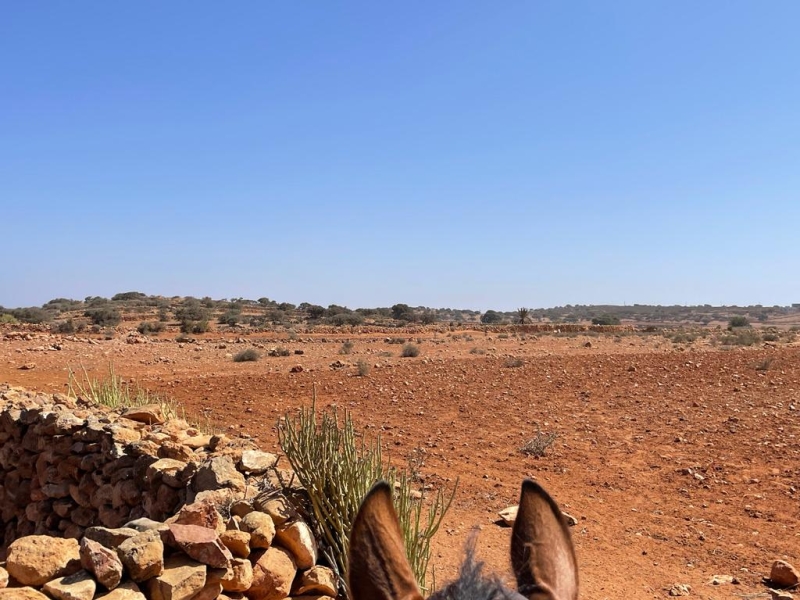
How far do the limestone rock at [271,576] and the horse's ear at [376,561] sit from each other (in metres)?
2.97

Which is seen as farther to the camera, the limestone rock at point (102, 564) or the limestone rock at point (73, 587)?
the limestone rock at point (102, 564)

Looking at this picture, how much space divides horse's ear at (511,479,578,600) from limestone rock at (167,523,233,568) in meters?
2.73

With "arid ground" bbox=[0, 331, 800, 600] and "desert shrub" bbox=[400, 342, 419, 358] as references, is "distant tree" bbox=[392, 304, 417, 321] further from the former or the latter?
"arid ground" bbox=[0, 331, 800, 600]

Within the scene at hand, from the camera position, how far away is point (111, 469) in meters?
6.49

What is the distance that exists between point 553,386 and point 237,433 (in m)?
8.21

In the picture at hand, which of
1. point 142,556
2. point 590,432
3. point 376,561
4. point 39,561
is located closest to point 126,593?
→ point 142,556

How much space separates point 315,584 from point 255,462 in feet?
5.06

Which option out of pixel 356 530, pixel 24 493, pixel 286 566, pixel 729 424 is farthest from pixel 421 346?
pixel 356 530

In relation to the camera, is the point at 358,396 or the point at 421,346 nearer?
the point at 358,396

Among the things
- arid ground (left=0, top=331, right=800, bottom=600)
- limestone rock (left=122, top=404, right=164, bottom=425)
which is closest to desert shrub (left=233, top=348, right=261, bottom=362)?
arid ground (left=0, top=331, right=800, bottom=600)

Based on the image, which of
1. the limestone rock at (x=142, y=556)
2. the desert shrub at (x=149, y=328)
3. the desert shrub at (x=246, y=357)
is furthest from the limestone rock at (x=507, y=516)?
the desert shrub at (x=149, y=328)

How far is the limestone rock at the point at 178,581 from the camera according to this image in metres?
3.76

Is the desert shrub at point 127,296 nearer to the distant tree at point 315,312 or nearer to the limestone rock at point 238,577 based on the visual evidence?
the distant tree at point 315,312

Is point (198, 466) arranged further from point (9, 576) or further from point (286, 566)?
point (9, 576)
